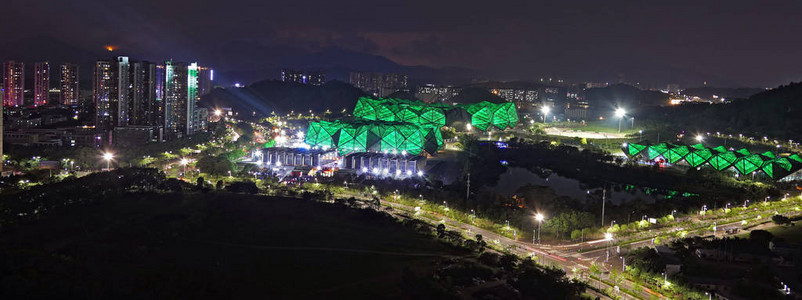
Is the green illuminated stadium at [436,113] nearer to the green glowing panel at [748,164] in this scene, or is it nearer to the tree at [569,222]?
the green glowing panel at [748,164]

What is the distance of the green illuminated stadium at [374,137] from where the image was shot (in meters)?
20.6

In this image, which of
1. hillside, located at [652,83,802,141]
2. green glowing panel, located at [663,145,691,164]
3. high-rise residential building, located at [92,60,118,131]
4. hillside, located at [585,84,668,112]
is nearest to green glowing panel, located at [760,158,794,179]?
green glowing panel, located at [663,145,691,164]

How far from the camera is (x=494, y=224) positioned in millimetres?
12367

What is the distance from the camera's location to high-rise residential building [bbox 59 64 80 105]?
32.6m

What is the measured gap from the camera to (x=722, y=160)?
18531mm

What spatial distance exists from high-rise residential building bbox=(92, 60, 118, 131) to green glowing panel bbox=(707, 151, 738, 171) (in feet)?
63.0

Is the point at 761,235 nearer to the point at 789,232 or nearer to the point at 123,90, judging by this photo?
the point at 789,232

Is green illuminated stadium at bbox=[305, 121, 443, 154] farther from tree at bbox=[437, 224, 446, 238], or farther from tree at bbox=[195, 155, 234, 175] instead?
tree at bbox=[437, 224, 446, 238]

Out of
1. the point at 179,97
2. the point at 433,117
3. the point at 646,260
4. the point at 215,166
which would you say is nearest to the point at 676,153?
the point at 433,117

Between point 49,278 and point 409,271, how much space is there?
480cm

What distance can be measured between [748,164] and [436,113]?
1234 cm

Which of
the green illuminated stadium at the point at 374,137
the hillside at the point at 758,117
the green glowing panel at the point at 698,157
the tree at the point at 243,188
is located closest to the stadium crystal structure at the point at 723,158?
the green glowing panel at the point at 698,157

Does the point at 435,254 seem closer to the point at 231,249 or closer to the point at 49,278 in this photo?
the point at 231,249

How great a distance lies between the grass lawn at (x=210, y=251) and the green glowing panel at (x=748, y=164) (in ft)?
37.0
